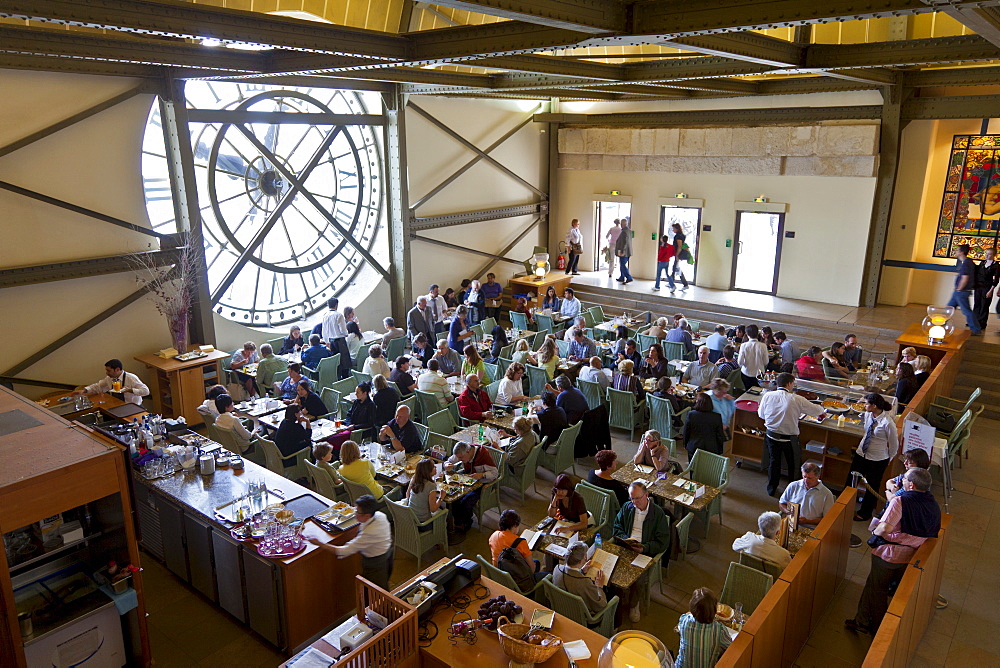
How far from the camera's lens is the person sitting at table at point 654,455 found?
799cm

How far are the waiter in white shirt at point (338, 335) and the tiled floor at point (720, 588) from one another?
4771mm

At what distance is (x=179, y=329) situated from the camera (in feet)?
37.0

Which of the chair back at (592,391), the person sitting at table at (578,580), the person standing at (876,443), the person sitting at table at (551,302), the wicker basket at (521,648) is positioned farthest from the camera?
the person sitting at table at (551,302)

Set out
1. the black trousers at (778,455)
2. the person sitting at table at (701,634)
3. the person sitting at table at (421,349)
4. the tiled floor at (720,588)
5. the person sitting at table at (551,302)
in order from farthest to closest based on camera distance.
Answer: the person sitting at table at (551,302), the person sitting at table at (421,349), the black trousers at (778,455), the tiled floor at (720,588), the person sitting at table at (701,634)

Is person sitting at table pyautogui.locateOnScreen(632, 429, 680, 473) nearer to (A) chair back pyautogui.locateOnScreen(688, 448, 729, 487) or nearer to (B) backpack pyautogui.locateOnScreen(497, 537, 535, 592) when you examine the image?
(A) chair back pyautogui.locateOnScreen(688, 448, 729, 487)

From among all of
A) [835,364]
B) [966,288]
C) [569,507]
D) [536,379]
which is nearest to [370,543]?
[569,507]

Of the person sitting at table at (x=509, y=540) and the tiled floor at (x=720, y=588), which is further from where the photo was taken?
the tiled floor at (x=720, y=588)

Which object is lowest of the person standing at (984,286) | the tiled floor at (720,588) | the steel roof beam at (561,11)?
the tiled floor at (720,588)

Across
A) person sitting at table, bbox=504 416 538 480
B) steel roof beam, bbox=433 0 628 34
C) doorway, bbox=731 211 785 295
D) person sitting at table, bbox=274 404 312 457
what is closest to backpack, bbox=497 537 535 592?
person sitting at table, bbox=504 416 538 480

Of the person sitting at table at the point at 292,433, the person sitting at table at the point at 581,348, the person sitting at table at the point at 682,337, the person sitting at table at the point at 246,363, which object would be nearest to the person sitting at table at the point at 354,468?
the person sitting at table at the point at 292,433

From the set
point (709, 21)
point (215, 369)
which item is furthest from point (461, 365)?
point (709, 21)

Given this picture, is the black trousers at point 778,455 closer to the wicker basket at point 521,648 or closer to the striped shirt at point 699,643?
the striped shirt at point 699,643

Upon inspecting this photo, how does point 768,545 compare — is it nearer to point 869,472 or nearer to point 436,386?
point 869,472

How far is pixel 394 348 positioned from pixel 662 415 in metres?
5.56
